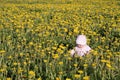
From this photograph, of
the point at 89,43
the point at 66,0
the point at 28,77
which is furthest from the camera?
the point at 66,0

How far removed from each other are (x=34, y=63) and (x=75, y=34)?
281 centimetres

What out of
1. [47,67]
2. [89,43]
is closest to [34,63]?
[47,67]

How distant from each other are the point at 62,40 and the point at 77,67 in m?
2.60

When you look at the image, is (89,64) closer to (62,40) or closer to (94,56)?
(94,56)

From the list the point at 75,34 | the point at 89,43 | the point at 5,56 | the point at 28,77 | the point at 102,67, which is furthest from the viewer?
the point at 75,34

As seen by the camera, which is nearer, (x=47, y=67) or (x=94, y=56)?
(x=47, y=67)

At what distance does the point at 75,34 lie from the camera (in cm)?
800

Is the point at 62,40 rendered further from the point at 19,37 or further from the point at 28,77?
the point at 28,77

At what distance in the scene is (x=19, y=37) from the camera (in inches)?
302

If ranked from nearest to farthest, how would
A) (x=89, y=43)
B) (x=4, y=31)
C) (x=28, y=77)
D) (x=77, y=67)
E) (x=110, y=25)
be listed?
(x=28, y=77) < (x=77, y=67) < (x=89, y=43) < (x=4, y=31) < (x=110, y=25)

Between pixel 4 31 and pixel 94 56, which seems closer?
pixel 94 56

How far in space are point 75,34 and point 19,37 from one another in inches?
51.8

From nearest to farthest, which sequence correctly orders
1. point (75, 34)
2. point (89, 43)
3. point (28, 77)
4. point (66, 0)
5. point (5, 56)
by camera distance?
point (28, 77), point (5, 56), point (89, 43), point (75, 34), point (66, 0)

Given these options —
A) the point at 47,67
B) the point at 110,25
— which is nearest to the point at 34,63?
the point at 47,67
